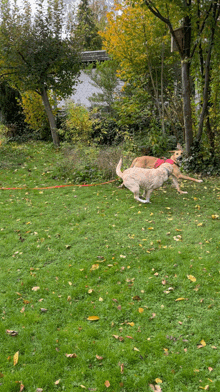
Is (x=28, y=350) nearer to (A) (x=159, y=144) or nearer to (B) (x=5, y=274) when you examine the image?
(B) (x=5, y=274)

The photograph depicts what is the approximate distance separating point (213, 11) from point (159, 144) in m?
3.67

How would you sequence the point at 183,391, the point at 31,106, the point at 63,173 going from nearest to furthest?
the point at 183,391, the point at 63,173, the point at 31,106

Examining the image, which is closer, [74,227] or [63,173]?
[74,227]

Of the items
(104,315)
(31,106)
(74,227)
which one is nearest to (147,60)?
(31,106)

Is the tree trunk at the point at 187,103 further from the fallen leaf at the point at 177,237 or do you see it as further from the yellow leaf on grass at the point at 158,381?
the yellow leaf on grass at the point at 158,381

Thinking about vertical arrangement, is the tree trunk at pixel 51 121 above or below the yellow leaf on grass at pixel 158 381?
above

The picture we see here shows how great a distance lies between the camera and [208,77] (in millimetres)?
7863

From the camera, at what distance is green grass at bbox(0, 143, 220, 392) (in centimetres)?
265

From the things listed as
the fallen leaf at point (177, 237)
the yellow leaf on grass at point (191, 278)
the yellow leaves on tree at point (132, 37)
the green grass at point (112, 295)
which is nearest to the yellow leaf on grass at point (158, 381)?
the green grass at point (112, 295)

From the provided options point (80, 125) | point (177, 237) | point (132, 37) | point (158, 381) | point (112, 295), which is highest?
point (132, 37)

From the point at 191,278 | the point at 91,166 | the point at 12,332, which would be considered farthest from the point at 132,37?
the point at 12,332

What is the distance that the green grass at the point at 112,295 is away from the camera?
2.65m

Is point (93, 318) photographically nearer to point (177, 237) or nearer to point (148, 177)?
→ point (177, 237)

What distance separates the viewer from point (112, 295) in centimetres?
359
